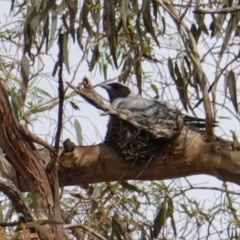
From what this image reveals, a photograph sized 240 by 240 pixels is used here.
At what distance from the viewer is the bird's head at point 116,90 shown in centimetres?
396

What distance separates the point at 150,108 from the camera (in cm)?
339

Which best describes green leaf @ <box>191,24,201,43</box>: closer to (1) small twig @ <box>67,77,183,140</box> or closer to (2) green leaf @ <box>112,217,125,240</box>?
(1) small twig @ <box>67,77,183,140</box>

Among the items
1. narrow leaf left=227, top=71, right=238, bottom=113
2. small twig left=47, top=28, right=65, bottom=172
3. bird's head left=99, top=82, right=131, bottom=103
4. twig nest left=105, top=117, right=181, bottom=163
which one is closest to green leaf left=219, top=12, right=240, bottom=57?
narrow leaf left=227, top=71, right=238, bottom=113

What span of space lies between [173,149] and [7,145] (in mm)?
558

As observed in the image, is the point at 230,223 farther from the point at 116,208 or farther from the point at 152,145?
the point at 152,145

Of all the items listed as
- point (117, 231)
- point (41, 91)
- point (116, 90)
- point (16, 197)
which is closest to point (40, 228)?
point (16, 197)

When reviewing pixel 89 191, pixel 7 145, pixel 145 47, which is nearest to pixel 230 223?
pixel 89 191

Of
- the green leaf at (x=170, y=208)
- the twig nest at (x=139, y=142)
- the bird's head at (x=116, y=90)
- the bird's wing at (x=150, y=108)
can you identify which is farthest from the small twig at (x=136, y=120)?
the bird's head at (x=116, y=90)

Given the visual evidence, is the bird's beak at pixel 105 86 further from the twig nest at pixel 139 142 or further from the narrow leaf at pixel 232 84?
the narrow leaf at pixel 232 84

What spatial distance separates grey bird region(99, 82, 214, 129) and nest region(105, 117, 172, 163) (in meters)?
0.13

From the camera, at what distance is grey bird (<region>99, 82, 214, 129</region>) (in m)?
3.26

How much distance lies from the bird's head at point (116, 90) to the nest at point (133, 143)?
769 millimetres

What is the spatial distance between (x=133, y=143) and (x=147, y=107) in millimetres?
401

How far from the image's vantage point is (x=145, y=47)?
3846mm
